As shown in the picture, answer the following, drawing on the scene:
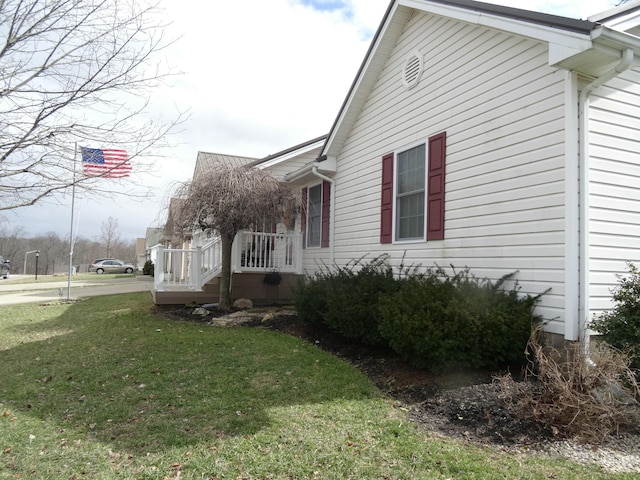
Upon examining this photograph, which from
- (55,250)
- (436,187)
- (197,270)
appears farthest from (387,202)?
(55,250)

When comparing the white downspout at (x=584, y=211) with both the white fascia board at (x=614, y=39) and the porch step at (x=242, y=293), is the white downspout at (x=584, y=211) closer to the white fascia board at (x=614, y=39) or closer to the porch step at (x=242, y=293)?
the white fascia board at (x=614, y=39)

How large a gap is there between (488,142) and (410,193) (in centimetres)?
174

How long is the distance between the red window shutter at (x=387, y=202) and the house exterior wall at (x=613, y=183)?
339 centimetres

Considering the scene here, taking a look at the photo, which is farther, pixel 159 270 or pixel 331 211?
pixel 159 270

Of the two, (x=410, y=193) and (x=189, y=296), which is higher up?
(x=410, y=193)

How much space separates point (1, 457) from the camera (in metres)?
3.05

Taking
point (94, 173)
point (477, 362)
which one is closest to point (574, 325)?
point (477, 362)

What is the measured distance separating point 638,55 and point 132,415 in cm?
620

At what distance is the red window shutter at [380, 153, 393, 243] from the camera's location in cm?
719

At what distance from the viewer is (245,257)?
1012 centimetres

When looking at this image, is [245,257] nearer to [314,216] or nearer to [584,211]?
[314,216]

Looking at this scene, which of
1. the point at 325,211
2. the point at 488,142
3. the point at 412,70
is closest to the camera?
the point at 488,142

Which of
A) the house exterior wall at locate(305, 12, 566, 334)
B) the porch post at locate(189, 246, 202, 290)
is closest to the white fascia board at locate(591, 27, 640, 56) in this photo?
the house exterior wall at locate(305, 12, 566, 334)

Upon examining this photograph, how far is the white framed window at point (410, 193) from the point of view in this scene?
651cm
